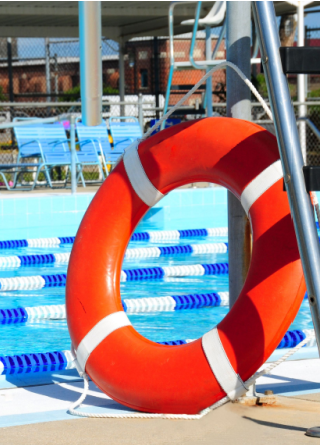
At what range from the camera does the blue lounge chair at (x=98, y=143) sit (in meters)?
9.97

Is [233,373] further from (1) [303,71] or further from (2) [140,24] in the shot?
(2) [140,24]

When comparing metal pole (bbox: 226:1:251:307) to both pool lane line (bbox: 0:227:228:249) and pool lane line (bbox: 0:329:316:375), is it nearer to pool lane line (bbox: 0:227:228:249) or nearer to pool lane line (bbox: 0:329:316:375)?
pool lane line (bbox: 0:329:316:375)

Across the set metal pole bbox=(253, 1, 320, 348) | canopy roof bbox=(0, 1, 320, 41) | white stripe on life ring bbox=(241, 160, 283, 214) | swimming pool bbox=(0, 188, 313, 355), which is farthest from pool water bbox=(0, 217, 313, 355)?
canopy roof bbox=(0, 1, 320, 41)

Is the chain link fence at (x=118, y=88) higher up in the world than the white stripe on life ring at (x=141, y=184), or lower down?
higher up

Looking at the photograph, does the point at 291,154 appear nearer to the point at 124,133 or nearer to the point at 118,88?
the point at 124,133

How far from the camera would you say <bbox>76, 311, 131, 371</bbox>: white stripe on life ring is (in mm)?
2393

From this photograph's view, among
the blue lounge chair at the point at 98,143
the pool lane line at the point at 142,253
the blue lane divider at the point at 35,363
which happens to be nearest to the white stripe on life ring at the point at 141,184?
the blue lane divider at the point at 35,363

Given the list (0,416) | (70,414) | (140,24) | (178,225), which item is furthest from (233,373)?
(140,24)

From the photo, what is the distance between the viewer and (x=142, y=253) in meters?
6.37

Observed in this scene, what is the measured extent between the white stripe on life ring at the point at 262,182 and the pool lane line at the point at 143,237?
4601mm

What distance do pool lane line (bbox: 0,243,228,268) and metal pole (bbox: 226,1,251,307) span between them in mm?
3496

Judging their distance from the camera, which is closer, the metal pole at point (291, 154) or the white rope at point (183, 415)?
the metal pole at point (291, 154)

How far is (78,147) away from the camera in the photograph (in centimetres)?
1065

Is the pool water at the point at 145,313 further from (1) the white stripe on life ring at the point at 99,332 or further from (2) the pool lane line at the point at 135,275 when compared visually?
(1) the white stripe on life ring at the point at 99,332
